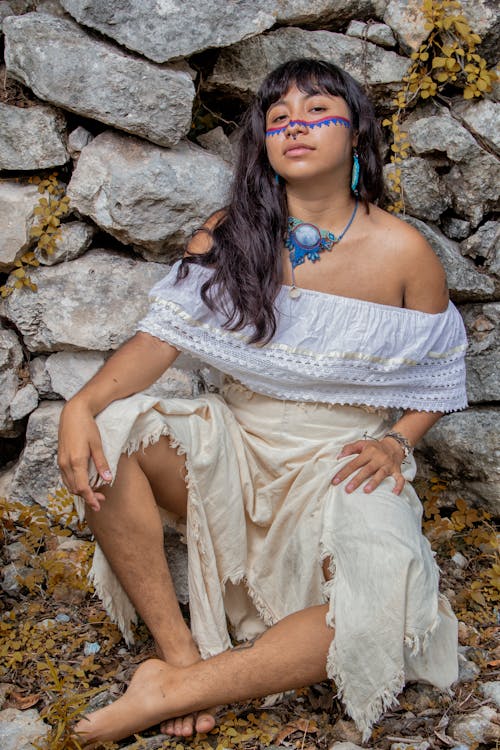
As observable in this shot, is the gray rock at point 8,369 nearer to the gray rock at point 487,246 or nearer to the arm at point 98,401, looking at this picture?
the arm at point 98,401

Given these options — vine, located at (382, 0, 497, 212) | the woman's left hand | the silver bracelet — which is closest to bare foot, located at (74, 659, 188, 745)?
the woman's left hand

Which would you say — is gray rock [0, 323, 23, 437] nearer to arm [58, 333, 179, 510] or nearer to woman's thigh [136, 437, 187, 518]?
arm [58, 333, 179, 510]

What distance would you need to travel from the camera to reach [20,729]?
7.29 ft

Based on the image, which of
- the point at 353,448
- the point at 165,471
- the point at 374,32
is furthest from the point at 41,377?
the point at 374,32

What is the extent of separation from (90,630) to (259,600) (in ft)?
1.90

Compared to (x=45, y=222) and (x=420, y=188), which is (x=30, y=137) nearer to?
(x=45, y=222)

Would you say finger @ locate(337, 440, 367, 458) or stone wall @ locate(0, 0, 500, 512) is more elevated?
stone wall @ locate(0, 0, 500, 512)

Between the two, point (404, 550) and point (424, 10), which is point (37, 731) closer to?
point (404, 550)

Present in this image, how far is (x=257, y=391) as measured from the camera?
2.60 m

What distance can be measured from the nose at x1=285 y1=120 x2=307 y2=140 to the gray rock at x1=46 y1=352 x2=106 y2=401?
1.09m

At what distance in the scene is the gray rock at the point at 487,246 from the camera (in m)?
3.10

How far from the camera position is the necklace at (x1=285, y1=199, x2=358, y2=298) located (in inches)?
101

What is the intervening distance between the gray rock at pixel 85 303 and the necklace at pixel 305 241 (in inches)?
24.7

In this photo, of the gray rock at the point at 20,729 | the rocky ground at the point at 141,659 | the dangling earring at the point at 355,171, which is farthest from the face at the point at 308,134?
the gray rock at the point at 20,729
